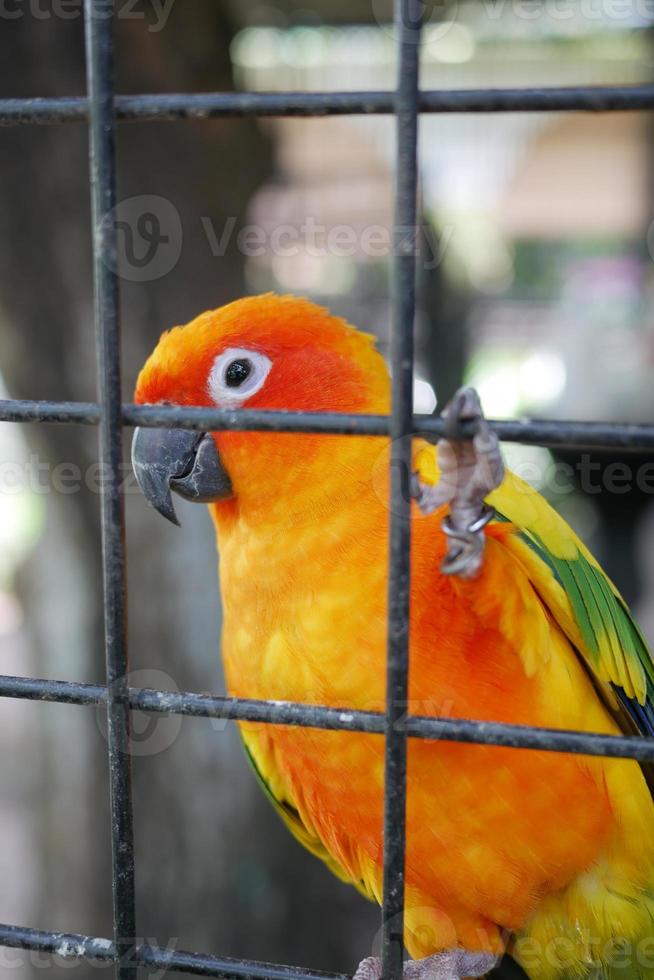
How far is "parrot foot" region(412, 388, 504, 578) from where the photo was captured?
0.88 metres

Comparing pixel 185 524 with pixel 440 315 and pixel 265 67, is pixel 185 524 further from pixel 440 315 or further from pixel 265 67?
pixel 440 315

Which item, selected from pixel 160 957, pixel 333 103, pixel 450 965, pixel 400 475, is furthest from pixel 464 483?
pixel 450 965

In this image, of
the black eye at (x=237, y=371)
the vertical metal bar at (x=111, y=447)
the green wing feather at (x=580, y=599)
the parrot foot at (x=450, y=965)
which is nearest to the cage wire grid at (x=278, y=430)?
the vertical metal bar at (x=111, y=447)

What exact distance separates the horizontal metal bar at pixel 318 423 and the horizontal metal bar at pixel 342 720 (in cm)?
28

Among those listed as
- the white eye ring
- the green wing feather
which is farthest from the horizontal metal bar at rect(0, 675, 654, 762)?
the white eye ring

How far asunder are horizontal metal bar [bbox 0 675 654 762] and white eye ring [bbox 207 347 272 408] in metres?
0.67

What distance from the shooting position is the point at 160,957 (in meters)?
0.99

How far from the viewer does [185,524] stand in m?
2.99

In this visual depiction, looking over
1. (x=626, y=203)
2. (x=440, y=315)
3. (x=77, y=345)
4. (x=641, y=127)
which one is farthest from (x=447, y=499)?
(x=626, y=203)

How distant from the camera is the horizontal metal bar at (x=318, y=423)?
768 mm

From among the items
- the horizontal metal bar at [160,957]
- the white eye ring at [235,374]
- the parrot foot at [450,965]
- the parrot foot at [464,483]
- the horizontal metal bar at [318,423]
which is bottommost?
the parrot foot at [450,965]

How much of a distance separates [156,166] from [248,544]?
5.84 feet

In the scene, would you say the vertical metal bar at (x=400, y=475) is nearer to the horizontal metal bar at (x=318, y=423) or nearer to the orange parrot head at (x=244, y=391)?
the horizontal metal bar at (x=318, y=423)

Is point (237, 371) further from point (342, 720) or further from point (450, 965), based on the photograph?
point (450, 965)
